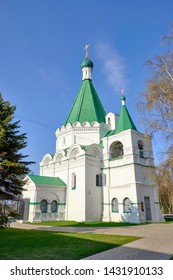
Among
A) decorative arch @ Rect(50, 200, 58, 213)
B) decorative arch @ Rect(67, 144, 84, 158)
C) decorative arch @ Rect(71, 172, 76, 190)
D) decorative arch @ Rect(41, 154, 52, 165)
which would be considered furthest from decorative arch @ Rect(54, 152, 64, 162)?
decorative arch @ Rect(50, 200, 58, 213)

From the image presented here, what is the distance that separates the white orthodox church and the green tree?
243 inches

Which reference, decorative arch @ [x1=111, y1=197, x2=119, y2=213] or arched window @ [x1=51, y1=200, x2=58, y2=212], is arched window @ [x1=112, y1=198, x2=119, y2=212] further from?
arched window @ [x1=51, y1=200, x2=58, y2=212]

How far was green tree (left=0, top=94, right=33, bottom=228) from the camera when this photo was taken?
1137cm

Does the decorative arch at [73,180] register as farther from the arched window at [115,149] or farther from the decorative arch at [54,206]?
the arched window at [115,149]

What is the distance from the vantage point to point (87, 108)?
27.6m

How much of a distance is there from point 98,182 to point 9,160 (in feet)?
41.4

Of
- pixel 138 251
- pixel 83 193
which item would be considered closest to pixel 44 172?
pixel 83 193

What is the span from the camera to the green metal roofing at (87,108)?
26625 millimetres

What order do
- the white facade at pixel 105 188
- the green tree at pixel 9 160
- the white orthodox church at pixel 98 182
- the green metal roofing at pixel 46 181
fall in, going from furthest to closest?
1. the green metal roofing at pixel 46 181
2. the white orthodox church at pixel 98 182
3. the white facade at pixel 105 188
4. the green tree at pixel 9 160

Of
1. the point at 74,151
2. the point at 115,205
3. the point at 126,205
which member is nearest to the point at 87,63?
the point at 74,151

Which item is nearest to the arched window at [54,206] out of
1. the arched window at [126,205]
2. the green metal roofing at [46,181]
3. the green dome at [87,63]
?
the green metal roofing at [46,181]

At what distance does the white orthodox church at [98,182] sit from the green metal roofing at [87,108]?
4.11 feet

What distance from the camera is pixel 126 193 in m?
20.2
